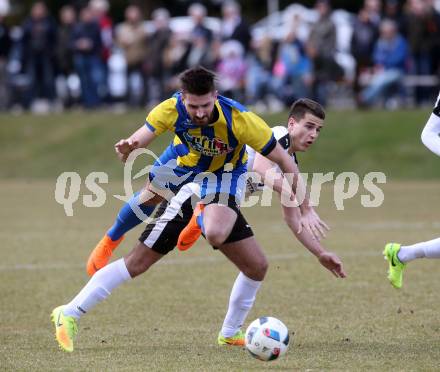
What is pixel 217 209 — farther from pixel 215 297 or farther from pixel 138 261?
pixel 215 297

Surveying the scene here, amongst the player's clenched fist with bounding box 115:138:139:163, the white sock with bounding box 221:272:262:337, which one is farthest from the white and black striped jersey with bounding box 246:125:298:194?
the player's clenched fist with bounding box 115:138:139:163

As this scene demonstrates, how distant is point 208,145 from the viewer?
7.22 m

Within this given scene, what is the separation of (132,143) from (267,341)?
1554 millimetres

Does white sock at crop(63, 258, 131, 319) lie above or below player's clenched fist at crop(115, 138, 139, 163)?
below

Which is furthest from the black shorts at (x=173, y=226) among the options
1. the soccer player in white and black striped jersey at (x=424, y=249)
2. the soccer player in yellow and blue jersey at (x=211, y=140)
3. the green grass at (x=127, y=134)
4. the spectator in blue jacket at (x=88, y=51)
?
the spectator in blue jacket at (x=88, y=51)

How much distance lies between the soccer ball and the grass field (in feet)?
Result: 0.28

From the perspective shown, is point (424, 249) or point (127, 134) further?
point (127, 134)

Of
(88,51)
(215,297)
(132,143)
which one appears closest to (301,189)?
(132,143)

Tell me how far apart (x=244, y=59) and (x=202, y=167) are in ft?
50.8

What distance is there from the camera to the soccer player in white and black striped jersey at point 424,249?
8039mm

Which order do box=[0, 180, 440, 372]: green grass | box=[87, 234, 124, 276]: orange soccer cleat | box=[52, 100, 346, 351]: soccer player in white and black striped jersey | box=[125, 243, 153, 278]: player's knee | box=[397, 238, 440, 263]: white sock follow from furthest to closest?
box=[87, 234, 124, 276]: orange soccer cleat < box=[397, 238, 440, 263]: white sock < box=[125, 243, 153, 278]: player's knee < box=[52, 100, 346, 351]: soccer player in white and black striped jersey < box=[0, 180, 440, 372]: green grass

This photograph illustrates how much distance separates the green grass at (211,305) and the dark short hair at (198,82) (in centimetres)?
178

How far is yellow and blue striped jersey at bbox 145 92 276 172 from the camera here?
6.94 metres

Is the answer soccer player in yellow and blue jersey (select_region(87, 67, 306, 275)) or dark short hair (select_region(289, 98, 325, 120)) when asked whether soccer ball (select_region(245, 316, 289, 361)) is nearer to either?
soccer player in yellow and blue jersey (select_region(87, 67, 306, 275))
